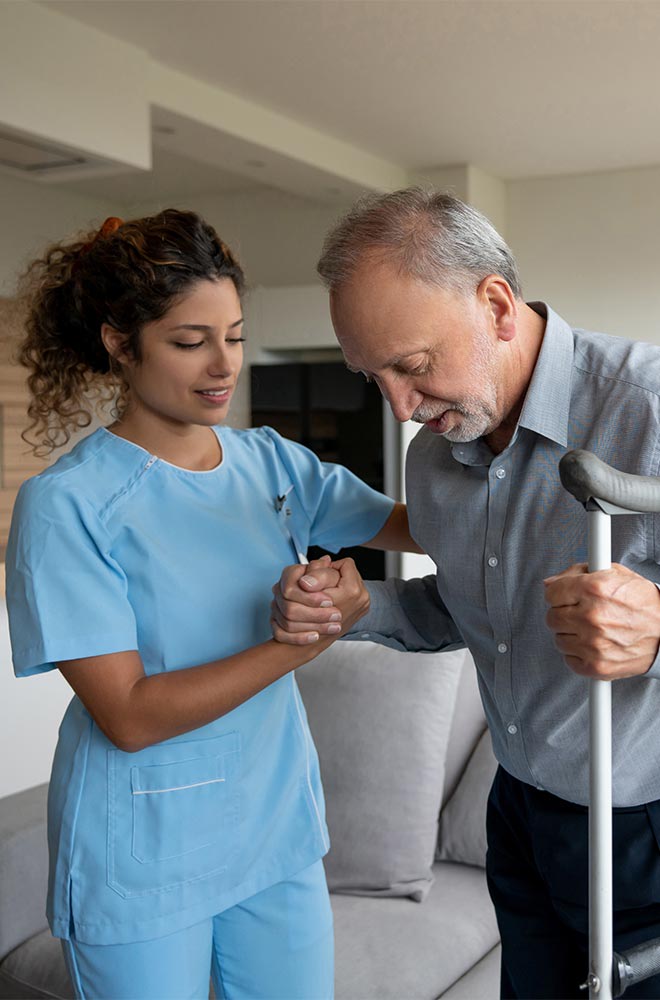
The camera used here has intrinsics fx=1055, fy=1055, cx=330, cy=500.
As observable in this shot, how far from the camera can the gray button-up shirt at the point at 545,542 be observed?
125 cm

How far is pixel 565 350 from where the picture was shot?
1.33 m

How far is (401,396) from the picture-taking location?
51.1 inches

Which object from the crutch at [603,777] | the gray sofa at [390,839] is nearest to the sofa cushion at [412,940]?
the gray sofa at [390,839]

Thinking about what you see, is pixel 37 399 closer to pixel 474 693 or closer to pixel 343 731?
pixel 343 731

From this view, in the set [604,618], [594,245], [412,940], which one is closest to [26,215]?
[594,245]

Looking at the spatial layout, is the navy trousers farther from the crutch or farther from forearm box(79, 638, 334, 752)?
forearm box(79, 638, 334, 752)

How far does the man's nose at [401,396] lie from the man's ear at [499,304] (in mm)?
128

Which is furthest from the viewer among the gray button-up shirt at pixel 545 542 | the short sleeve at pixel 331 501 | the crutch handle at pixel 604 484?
the short sleeve at pixel 331 501

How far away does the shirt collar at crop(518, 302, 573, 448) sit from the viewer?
1.30 metres

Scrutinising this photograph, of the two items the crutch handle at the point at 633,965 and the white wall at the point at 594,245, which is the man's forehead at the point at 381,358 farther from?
the white wall at the point at 594,245

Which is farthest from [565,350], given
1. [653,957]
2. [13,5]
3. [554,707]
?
[13,5]

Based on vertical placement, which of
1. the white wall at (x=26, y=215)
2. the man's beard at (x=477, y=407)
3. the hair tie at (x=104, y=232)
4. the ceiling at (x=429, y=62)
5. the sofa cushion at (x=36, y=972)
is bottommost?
the sofa cushion at (x=36, y=972)

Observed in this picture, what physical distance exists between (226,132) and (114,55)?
2.77 feet

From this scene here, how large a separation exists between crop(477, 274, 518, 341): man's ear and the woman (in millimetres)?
443
